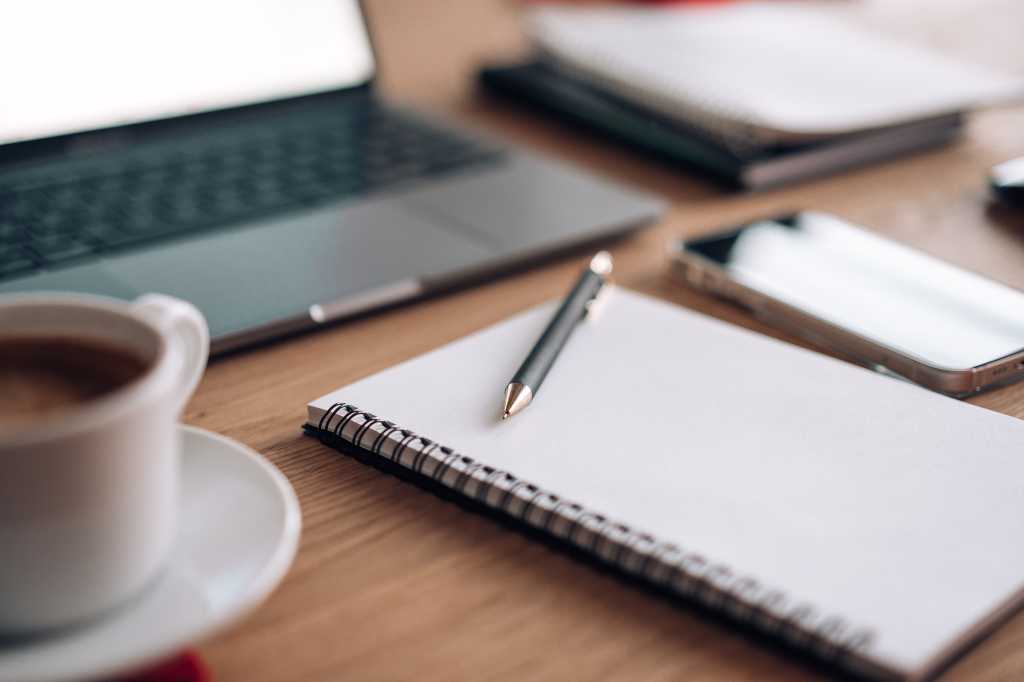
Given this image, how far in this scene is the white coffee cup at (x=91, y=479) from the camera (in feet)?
0.97

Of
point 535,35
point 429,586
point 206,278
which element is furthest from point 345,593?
point 535,35

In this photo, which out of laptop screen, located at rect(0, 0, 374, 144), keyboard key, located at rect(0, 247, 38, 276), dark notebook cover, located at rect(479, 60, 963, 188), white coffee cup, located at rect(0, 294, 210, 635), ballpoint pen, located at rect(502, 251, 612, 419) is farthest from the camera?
dark notebook cover, located at rect(479, 60, 963, 188)

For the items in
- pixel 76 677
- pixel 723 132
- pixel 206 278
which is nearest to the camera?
pixel 76 677

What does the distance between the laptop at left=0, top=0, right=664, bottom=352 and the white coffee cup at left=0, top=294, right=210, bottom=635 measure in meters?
0.18

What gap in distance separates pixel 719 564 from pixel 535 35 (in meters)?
0.69

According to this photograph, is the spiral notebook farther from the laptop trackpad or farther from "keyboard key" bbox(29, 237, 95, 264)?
"keyboard key" bbox(29, 237, 95, 264)

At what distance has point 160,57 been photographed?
722 mm

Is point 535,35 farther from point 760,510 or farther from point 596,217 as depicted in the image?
point 760,510

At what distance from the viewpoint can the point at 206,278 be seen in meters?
0.57

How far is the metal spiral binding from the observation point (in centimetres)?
34

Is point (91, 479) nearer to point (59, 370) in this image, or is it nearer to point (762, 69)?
point (59, 370)

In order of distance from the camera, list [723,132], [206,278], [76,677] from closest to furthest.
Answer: [76,677] < [206,278] < [723,132]

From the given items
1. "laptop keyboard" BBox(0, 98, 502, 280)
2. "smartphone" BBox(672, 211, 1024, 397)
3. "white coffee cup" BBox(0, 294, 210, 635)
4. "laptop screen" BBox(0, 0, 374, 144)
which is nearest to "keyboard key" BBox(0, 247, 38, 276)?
"laptop keyboard" BBox(0, 98, 502, 280)

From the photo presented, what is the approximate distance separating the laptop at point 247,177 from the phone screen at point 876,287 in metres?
0.09
